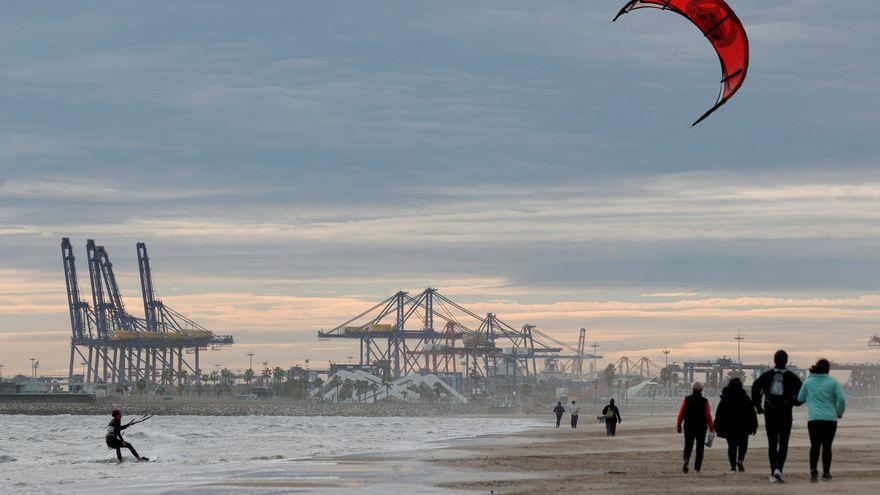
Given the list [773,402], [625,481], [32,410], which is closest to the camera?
[773,402]

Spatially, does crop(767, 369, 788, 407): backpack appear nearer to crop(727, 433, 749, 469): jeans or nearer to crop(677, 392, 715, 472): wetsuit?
crop(727, 433, 749, 469): jeans

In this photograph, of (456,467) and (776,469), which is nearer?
(776,469)

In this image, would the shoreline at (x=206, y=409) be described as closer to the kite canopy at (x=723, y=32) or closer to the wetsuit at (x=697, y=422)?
the wetsuit at (x=697, y=422)

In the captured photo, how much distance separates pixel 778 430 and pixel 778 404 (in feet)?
1.02

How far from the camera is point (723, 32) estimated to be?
49.1 ft

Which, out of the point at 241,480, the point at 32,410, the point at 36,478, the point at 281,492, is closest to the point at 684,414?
the point at 281,492

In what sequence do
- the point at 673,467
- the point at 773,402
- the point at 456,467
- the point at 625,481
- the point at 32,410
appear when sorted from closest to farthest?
the point at 773,402, the point at 625,481, the point at 673,467, the point at 456,467, the point at 32,410

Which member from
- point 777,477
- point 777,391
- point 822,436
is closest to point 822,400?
point 822,436

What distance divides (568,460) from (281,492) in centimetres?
763

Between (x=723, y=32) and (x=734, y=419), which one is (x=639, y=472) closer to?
(x=734, y=419)

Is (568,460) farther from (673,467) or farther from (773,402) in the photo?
(773,402)

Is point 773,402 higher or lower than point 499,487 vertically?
higher

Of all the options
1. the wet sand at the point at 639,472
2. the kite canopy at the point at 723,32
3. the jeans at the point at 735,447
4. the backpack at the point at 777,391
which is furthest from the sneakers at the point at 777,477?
the kite canopy at the point at 723,32

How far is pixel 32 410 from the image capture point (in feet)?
479
